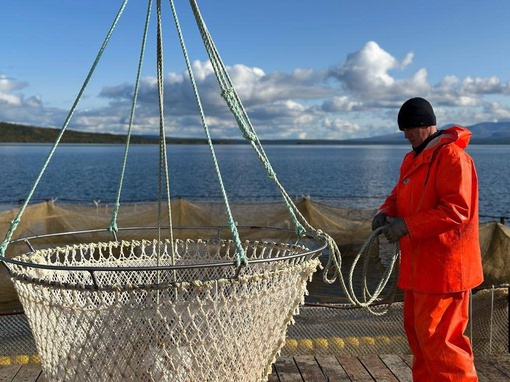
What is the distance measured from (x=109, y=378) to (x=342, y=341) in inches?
83.6

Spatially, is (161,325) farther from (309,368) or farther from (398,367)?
(398,367)

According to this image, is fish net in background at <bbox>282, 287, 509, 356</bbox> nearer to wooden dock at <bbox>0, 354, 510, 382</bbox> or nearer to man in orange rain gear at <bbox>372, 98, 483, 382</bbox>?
wooden dock at <bbox>0, 354, 510, 382</bbox>

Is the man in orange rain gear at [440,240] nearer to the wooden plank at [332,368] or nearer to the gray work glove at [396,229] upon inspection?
the gray work glove at [396,229]

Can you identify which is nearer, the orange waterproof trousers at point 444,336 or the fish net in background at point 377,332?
the orange waterproof trousers at point 444,336

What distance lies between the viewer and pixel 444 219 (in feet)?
9.82

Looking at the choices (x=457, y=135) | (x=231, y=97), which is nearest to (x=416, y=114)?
(x=457, y=135)

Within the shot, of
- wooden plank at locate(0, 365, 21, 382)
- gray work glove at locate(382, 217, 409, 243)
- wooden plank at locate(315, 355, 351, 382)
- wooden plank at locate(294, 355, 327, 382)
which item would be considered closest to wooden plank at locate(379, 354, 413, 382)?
wooden plank at locate(315, 355, 351, 382)

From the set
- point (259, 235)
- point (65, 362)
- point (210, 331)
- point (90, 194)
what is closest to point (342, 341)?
point (210, 331)

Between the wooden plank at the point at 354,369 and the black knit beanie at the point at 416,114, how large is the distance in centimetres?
180

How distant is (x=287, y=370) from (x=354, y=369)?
484 millimetres

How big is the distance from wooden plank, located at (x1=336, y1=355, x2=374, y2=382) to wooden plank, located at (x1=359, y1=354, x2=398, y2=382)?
4cm

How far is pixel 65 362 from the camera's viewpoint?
2934 mm

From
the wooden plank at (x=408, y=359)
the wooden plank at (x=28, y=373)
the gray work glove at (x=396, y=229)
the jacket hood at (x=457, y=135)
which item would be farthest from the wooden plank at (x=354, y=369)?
the wooden plank at (x=28, y=373)

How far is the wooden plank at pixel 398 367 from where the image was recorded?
3.93 meters
